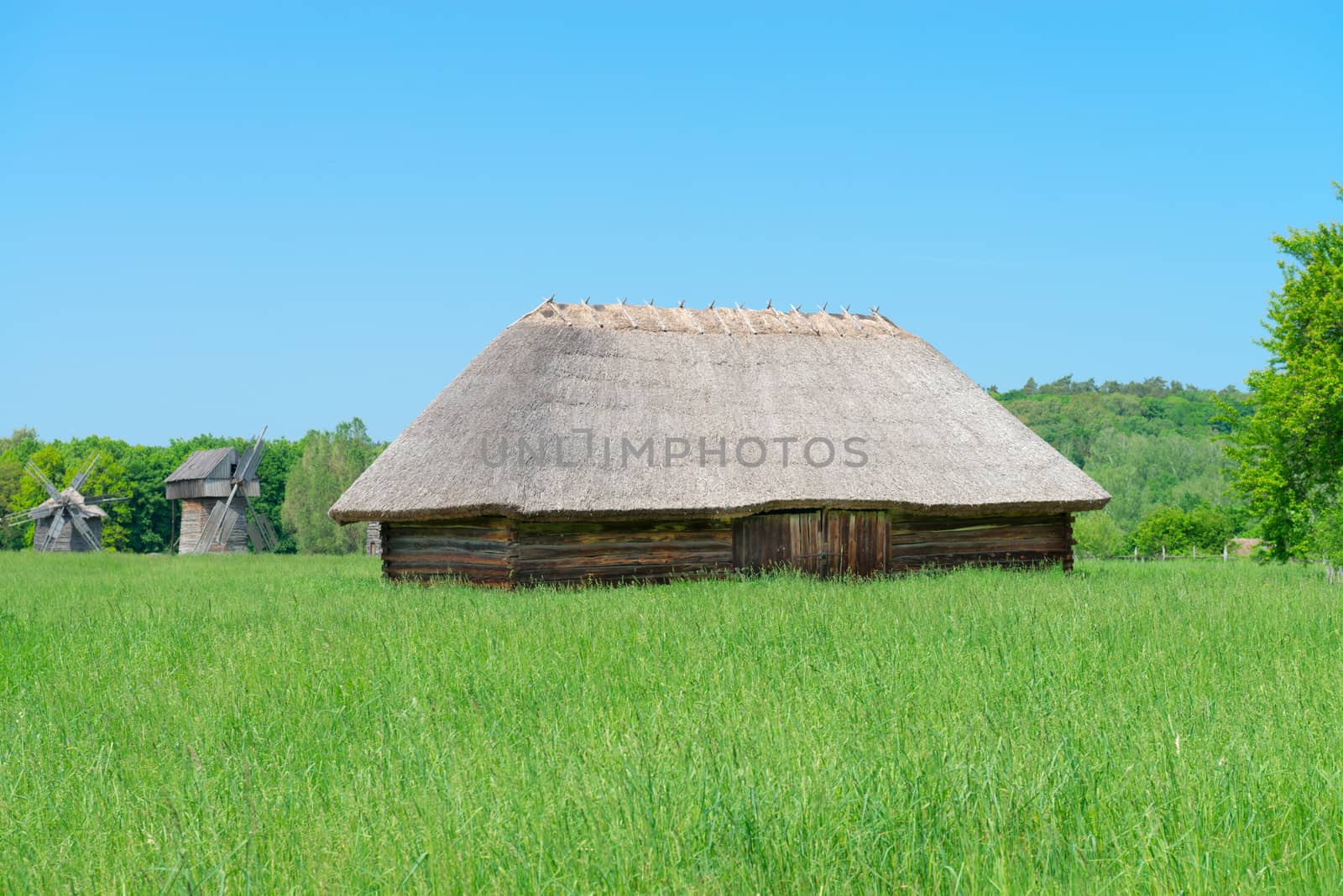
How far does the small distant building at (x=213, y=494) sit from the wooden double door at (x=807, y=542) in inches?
1009

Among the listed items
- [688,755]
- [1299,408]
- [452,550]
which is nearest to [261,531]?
[452,550]

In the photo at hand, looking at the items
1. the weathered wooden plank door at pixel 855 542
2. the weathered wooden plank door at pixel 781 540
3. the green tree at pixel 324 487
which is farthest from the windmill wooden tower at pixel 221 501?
the weathered wooden plank door at pixel 855 542

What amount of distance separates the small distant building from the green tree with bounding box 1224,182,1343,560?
31155 mm

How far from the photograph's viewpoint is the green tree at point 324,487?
133ft

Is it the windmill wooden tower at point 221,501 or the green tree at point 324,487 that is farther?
the green tree at point 324,487

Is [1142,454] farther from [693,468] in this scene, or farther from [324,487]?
[693,468]

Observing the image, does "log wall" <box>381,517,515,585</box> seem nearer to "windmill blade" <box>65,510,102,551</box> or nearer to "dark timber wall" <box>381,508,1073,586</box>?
"dark timber wall" <box>381,508,1073,586</box>

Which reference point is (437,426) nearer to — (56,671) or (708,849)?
(56,671)

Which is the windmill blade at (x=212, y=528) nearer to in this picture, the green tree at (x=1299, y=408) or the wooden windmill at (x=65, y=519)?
the wooden windmill at (x=65, y=519)

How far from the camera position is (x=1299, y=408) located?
16.1 m

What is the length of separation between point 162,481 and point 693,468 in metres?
44.1

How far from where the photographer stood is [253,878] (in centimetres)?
325

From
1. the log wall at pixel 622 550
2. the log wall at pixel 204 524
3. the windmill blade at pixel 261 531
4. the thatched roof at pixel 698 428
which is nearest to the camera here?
the log wall at pixel 622 550

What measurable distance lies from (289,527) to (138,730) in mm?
41639
